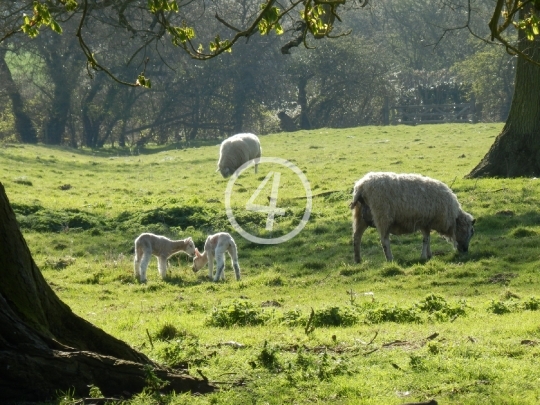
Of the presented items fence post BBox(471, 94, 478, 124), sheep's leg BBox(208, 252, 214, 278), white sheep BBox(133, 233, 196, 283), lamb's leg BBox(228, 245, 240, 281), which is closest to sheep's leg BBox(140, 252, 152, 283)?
white sheep BBox(133, 233, 196, 283)

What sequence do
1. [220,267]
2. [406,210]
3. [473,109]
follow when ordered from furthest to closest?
[473,109], [406,210], [220,267]

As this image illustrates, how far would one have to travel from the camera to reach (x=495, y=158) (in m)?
21.6

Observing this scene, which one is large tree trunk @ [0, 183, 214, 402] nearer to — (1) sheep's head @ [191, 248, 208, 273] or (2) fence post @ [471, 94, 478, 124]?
(1) sheep's head @ [191, 248, 208, 273]

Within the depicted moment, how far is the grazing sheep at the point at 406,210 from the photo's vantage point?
15258mm

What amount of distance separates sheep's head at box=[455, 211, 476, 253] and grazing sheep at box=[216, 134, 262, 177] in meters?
15.3

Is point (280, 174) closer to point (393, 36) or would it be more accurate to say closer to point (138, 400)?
point (138, 400)

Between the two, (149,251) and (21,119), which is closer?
(149,251)

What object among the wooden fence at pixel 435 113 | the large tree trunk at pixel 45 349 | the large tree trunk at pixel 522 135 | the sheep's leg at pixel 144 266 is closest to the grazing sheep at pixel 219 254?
the sheep's leg at pixel 144 266

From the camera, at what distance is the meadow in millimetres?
7043

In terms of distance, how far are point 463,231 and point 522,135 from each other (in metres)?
6.37

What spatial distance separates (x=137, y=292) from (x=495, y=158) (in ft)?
37.6

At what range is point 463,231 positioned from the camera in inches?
623

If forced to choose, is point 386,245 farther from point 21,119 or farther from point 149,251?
point 21,119

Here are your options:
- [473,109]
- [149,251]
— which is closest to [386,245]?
[149,251]
